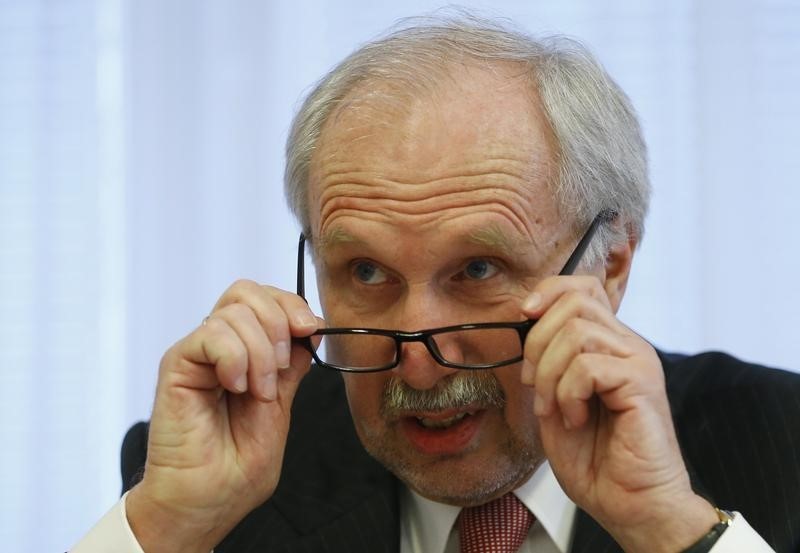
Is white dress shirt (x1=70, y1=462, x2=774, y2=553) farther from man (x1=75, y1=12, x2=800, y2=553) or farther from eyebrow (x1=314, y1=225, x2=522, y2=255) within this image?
eyebrow (x1=314, y1=225, x2=522, y2=255)

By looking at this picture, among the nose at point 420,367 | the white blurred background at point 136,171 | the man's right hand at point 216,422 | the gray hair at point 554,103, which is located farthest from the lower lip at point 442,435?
the white blurred background at point 136,171

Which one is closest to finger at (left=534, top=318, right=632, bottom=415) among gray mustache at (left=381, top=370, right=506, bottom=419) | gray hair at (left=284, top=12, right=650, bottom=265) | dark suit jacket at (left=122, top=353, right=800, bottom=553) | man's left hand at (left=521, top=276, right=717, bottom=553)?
man's left hand at (left=521, top=276, right=717, bottom=553)

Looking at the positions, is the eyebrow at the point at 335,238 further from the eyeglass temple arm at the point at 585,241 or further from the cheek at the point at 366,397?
the eyeglass temple arm at the point at 585,241

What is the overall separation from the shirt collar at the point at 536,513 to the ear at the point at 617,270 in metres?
0.32

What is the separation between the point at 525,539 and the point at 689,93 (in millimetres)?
1734

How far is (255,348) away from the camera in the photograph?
1.54 m

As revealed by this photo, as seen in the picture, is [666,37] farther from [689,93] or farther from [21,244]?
[21,244]

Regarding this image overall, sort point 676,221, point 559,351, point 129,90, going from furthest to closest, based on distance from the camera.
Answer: point 129,90 → point 676,221 → point 559,351

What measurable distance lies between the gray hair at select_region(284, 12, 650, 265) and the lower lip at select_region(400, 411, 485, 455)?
339mm

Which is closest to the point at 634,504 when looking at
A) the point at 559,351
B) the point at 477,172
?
the point at 559,351

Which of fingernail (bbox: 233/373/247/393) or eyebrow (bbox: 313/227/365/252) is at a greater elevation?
eyebrow (bbox: 313/227/365/252)

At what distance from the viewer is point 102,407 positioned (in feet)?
10.8

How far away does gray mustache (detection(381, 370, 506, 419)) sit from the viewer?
1.65 m

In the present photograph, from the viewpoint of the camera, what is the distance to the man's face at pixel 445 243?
166cm
